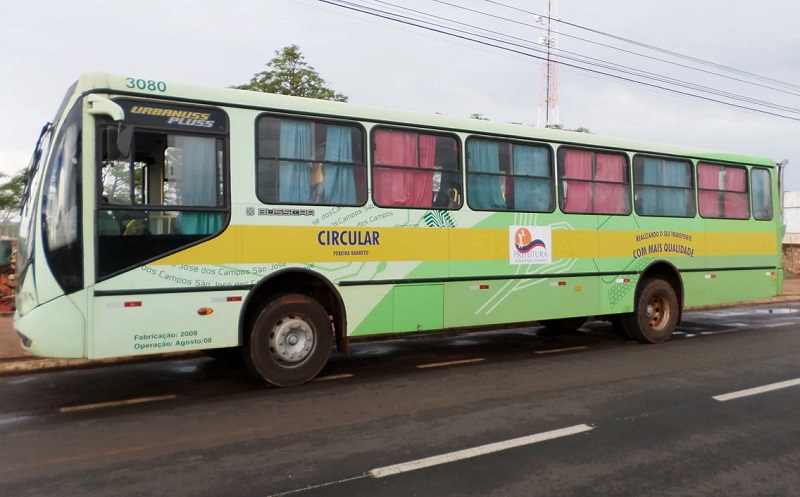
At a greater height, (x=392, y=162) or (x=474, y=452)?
(x=392, y=162)

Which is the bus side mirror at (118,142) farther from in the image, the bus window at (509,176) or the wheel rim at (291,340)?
the bus window at (509,176)

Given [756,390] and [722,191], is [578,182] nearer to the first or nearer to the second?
[722,191]

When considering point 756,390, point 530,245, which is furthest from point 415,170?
point 756,390

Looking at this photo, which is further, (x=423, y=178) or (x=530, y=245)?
(x=530, y=245)

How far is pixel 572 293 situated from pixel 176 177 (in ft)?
19.0

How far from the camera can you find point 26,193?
21.5 feet

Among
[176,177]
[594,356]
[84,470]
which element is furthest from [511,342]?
[84,470]

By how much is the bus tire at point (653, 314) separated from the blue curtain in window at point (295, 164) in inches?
234

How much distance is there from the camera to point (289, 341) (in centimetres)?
673

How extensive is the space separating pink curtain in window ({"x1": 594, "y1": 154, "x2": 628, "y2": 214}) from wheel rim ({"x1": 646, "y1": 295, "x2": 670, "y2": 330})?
168cm

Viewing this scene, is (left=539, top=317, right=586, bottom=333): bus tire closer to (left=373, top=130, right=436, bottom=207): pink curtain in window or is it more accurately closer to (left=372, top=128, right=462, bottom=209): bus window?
(left=372, top=128, right=462, bottom=209): bus window

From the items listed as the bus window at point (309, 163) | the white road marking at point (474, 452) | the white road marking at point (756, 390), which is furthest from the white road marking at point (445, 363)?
the white road marking at point (756, 390)

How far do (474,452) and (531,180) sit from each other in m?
4.92

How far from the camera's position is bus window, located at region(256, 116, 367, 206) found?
6637 millimetres
